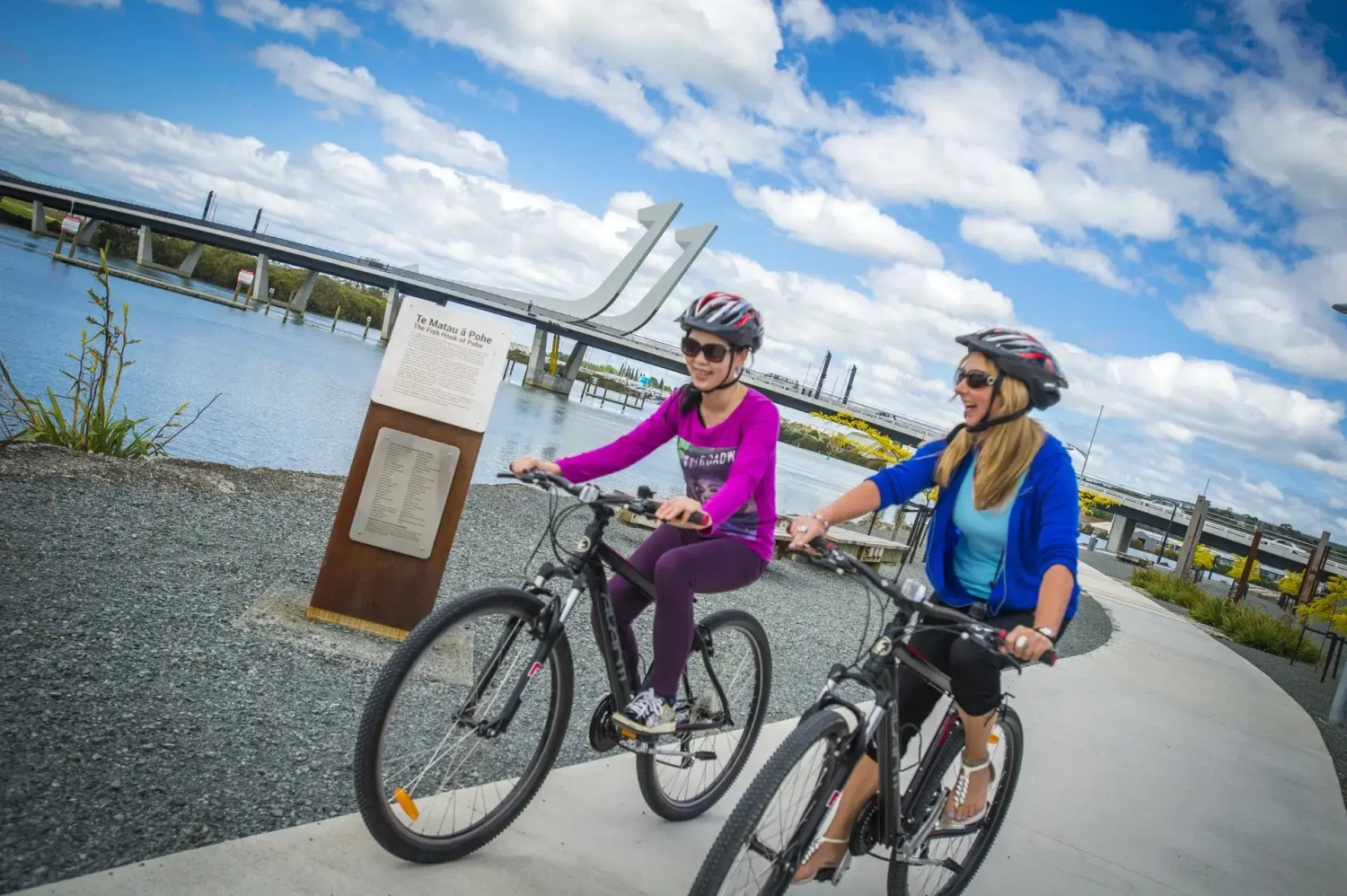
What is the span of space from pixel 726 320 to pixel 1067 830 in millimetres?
2813

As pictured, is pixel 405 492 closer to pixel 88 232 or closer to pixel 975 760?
pixel 975 760

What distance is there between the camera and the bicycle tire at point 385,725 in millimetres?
2314

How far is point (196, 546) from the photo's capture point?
18.2 feet

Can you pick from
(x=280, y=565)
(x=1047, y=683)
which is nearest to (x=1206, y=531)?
(x=1047, y=683)

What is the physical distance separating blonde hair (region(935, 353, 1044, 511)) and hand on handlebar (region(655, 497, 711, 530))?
780mm

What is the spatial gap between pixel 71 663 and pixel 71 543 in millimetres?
1902

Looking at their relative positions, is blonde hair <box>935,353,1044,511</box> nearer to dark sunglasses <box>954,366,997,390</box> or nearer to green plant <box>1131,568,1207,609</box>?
dark sunglasses <box>954,366,997,390</box>

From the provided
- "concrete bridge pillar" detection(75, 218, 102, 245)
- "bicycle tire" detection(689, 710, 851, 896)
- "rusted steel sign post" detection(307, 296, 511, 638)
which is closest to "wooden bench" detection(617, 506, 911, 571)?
"rusted steel sign post" detection(307, 296, 511, 638)

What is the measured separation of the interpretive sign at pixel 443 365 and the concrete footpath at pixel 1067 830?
74.6 inches

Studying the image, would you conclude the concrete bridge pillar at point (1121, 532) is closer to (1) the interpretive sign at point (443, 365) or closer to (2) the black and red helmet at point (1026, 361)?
(1) the interpretive sign at point (443, 365)

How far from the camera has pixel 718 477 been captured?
320 cm

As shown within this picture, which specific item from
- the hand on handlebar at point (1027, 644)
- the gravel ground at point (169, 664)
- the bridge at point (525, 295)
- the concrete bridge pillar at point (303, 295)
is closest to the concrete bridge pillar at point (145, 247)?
the bridge at point (525, 295)

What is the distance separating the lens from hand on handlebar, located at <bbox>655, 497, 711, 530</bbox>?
102 inches

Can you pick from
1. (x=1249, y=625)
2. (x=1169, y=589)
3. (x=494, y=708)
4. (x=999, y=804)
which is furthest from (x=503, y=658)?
(x=1169, y=589)
